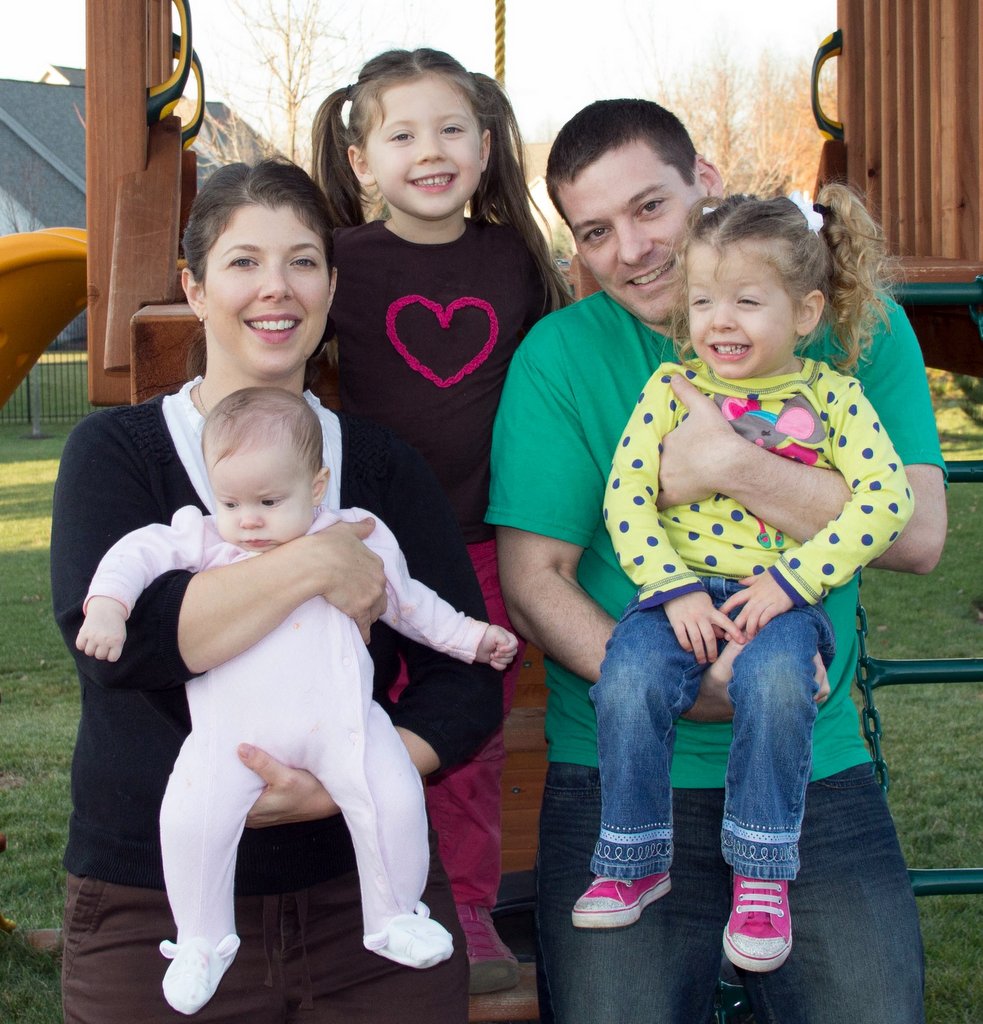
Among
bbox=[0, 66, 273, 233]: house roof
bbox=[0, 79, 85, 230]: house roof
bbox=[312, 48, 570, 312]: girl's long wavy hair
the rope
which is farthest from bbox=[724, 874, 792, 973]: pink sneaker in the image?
bbox=[0, 79, 85, 230]: house roof

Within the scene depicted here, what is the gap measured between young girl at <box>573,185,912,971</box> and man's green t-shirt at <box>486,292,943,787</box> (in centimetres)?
15

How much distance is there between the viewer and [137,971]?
1981 mm

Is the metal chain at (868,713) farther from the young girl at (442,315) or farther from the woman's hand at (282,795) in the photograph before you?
the woman's hand at (282,795)

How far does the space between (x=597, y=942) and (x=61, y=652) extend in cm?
702

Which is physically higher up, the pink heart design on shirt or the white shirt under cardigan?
the pink heart design on shirt

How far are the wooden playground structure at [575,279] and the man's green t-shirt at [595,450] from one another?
490mm

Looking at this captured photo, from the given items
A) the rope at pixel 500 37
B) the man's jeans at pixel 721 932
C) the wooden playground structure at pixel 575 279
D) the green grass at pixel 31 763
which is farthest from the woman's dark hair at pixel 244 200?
the green grass at pixel 31 763

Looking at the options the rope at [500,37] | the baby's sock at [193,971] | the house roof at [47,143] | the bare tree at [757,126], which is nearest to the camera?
→ the baby's sock at [193,971]

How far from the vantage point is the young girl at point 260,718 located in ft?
6.22

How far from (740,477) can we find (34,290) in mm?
2444

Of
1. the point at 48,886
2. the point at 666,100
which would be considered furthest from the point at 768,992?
the point at 666,100

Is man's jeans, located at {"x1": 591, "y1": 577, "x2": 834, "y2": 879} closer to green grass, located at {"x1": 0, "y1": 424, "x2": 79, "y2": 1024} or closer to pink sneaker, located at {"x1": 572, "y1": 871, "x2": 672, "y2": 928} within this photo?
pink sneaker, located at {"x1": 572, "y1": 871, "x2": 672, "y2": 928}

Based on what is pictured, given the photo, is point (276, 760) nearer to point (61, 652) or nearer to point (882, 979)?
point (882, 979)

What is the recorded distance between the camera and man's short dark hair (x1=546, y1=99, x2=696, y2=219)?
8.44 ft
